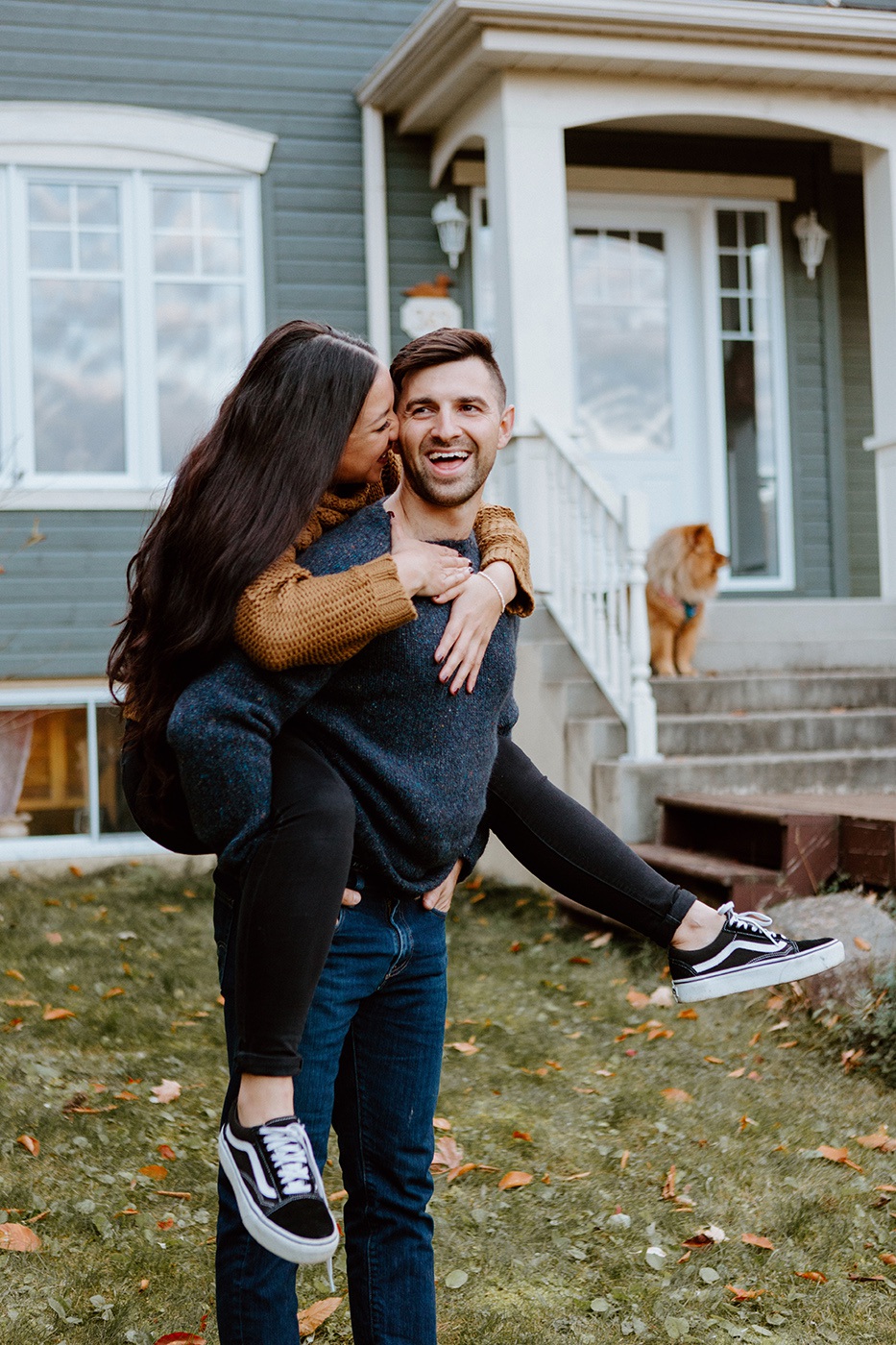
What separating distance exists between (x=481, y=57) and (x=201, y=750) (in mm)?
5870

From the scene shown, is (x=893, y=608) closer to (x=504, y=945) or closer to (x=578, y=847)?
(x=504, y=945)

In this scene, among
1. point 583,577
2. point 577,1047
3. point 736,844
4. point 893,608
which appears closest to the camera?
point 577,1047

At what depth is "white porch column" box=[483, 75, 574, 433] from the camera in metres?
6.86

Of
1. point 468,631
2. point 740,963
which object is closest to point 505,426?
point 468,631

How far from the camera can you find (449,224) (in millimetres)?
8164

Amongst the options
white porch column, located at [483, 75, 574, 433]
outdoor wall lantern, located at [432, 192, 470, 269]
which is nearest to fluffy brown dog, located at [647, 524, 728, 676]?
white porch column, located at [483, 75, 574, 433]

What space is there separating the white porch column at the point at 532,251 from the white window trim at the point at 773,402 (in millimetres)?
2144

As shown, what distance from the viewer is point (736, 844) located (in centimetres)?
543

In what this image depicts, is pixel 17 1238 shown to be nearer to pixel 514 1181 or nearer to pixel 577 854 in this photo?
pixel 514 1181

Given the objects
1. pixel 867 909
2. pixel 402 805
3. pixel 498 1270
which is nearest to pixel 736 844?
pixel 867 909

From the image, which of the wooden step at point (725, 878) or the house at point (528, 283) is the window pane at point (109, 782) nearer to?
the house at point (528, 283)

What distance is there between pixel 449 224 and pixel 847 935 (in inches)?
210

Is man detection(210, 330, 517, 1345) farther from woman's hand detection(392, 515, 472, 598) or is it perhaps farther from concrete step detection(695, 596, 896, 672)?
concrete step detection(695, 596, 896, 672)

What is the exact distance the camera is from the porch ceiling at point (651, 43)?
6688 mm
